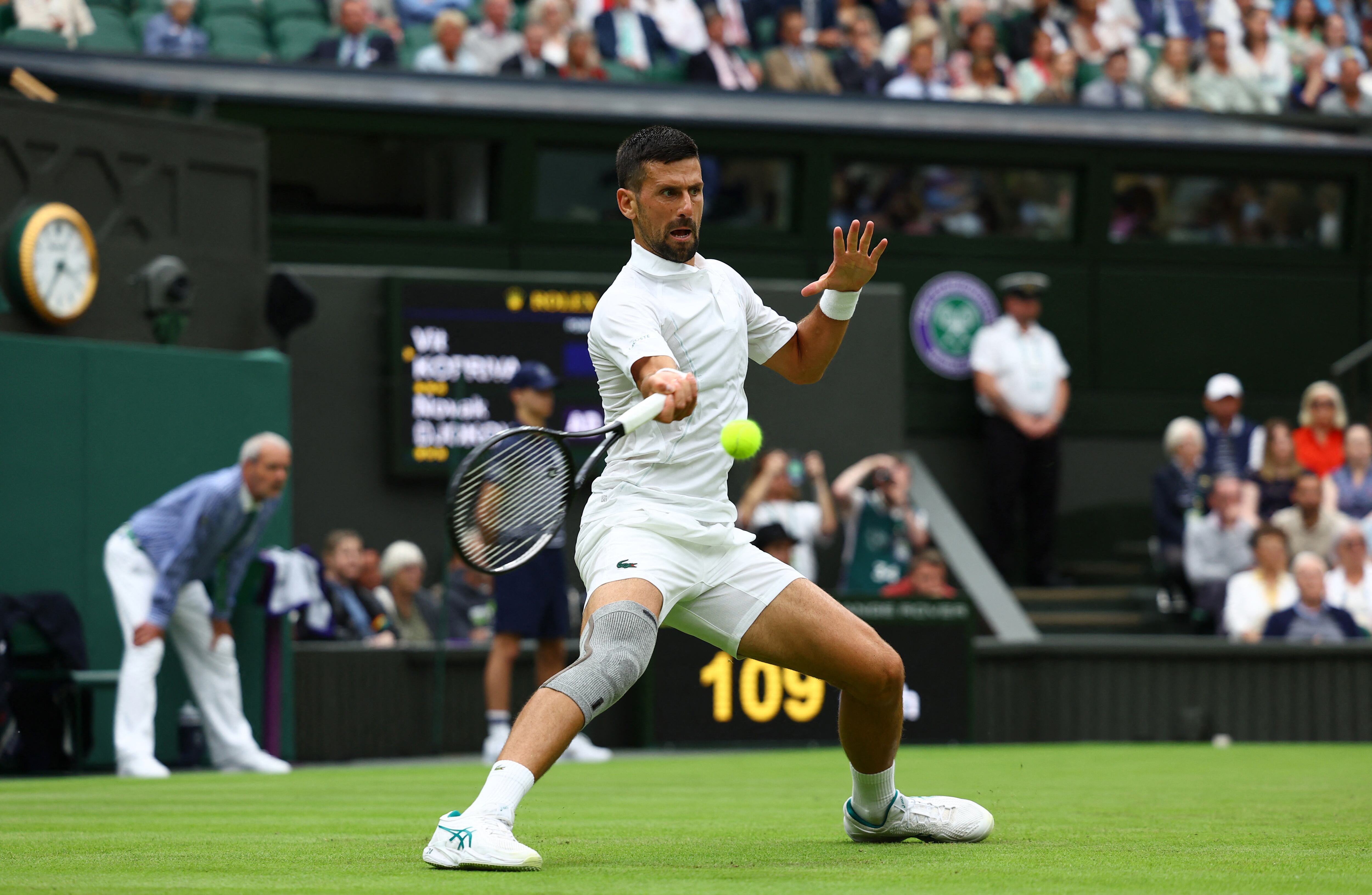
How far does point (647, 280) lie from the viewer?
5.18m

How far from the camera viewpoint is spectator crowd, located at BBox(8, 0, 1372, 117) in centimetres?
1556

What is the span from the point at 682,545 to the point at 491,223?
11396 millimetres

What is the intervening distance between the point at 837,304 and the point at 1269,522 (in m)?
9.96

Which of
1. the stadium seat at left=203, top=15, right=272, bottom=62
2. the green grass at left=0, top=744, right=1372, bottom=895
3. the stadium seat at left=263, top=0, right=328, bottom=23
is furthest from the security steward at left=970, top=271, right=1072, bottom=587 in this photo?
the stadium seat at left=203, top=15, right=272, bottom=62

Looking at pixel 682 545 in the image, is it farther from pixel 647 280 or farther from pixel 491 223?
pixel 491 223

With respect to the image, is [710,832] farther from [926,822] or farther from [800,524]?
[800,524]

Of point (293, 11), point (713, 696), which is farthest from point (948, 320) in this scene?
point (293, 11)

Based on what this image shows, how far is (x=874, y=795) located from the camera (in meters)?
5.38

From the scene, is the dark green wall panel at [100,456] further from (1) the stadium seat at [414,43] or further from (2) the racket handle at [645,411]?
(2) the racket handle at [645,411]

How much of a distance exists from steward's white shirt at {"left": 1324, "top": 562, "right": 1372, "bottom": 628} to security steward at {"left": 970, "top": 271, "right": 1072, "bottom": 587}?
2.71m

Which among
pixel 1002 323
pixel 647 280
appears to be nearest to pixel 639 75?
pixel 1002 323

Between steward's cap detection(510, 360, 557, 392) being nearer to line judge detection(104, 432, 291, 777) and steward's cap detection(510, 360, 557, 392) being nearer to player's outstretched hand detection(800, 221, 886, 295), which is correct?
line judge detection(104, 432, 291, 777)

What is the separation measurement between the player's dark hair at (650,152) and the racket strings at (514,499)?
73 cm

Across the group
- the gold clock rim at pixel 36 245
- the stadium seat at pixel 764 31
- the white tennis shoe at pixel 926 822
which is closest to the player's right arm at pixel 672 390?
the white tennis shoe at pixel 926 822
